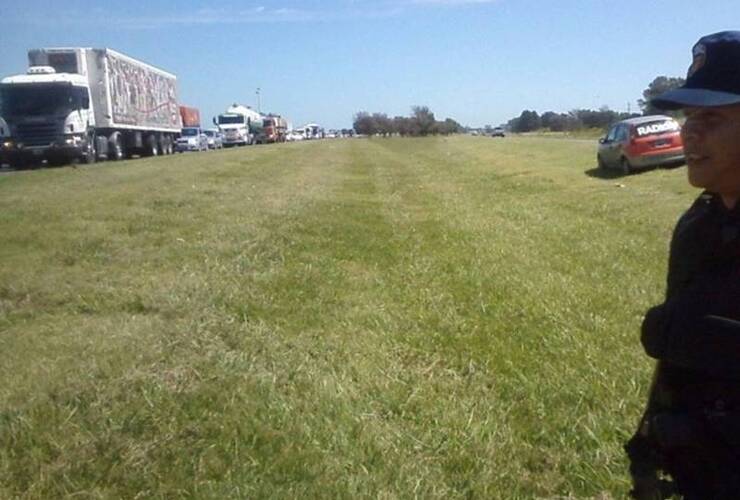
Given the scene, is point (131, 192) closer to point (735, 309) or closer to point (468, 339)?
point (468, 339)

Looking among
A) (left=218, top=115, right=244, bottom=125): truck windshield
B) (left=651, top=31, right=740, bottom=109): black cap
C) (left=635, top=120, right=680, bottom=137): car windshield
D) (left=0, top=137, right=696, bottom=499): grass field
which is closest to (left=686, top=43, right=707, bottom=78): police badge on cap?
(left=651, top=31, right=740, bottom=109): black cap

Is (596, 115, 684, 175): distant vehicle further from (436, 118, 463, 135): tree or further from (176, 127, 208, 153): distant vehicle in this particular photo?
(436, 118, 463, 135): tree

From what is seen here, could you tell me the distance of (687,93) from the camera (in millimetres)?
1827

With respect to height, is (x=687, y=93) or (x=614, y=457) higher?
(x=687, y=93)

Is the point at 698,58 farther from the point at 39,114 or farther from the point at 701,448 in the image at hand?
the point at 39,114

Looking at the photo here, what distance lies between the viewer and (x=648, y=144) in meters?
21.4

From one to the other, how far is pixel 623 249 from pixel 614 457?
5.83 metres

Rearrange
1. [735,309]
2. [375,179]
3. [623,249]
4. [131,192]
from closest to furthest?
[735,309] < [623,249] < [131,192] < [375,179]

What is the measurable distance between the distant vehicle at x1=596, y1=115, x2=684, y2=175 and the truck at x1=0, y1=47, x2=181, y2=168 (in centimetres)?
1960

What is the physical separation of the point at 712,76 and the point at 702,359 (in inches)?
24.8

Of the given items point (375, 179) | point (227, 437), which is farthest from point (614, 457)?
point (375, 179)

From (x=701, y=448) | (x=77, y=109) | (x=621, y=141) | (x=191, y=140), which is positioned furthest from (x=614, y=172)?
(x=191, y=140)

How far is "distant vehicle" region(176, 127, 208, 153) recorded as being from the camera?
56434mm

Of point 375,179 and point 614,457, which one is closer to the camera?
point 614,457
